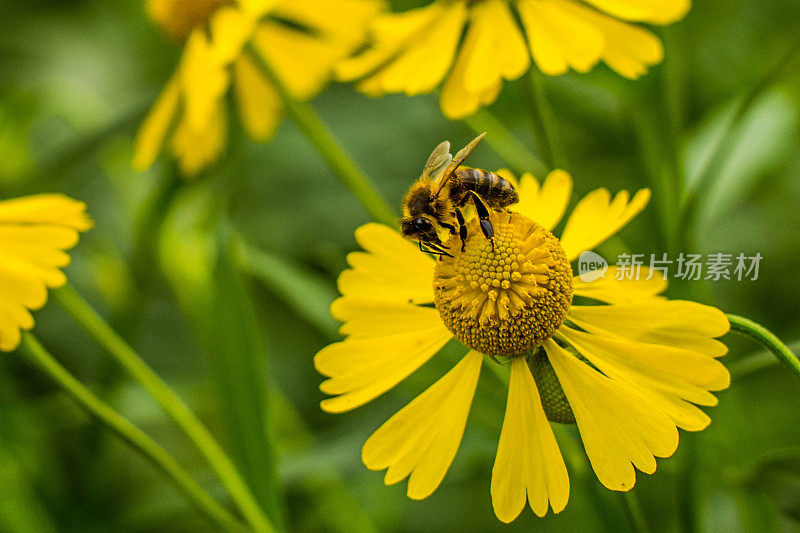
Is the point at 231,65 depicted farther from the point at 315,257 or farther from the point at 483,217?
the point at 483,217

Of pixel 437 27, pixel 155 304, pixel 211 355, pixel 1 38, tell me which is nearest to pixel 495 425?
pixel 211 355

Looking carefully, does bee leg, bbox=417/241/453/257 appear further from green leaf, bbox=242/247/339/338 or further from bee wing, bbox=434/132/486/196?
green leaf, bbox=242/247/339/338

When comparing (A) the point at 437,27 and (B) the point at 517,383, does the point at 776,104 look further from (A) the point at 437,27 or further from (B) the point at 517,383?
(B) the point at 517,383

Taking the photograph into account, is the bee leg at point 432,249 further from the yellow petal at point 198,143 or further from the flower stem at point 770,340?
the yellow petal at point 198,143

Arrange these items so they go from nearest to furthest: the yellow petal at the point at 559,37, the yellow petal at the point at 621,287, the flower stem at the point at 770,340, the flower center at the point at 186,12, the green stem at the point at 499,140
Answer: the flower stem at the point at 770,340 < the yellow petal at the point at 621,287 < the yellow petal at the point at 559,37 < the green stem at the point at 499,140 < the flower center at the point at 186,12

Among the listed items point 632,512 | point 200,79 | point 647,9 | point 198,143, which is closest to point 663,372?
point 632,512

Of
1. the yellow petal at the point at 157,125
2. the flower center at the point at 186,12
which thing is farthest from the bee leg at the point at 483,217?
the flower center at the point at 186,12
